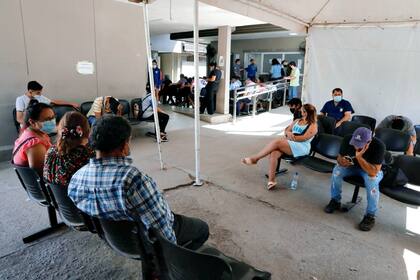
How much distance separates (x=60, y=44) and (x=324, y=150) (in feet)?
14.8

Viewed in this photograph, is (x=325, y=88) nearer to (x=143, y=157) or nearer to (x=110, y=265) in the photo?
(x=143, y=157)

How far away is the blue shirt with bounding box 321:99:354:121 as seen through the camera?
15.8 feet

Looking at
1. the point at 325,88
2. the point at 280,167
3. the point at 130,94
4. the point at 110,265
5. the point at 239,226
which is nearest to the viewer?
the point at 110,265

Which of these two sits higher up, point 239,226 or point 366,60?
point 366,60

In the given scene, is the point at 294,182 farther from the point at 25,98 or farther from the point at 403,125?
the point at 25,98

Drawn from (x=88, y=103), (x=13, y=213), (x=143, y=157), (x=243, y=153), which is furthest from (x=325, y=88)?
(x=13, y=213)

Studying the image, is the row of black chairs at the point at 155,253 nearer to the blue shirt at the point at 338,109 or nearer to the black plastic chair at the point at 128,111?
the black plastic chair at the point at 128,111

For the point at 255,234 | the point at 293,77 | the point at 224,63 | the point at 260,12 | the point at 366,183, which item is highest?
the point at 260,12

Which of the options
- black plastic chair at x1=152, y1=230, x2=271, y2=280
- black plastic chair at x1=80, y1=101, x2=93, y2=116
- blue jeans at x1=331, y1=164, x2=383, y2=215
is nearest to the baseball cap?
blue jeans at x1=331, y1=164, x2=383, y2=215

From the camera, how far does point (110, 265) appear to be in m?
2.13

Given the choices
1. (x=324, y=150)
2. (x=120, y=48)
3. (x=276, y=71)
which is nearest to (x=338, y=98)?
(x=324, y=150)

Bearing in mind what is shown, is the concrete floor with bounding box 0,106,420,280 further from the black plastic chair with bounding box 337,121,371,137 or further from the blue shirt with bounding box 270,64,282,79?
the blue shirt with bounding box 270,64,282,79

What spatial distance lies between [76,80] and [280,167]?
3.83 meters

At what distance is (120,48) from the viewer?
5.77 m
